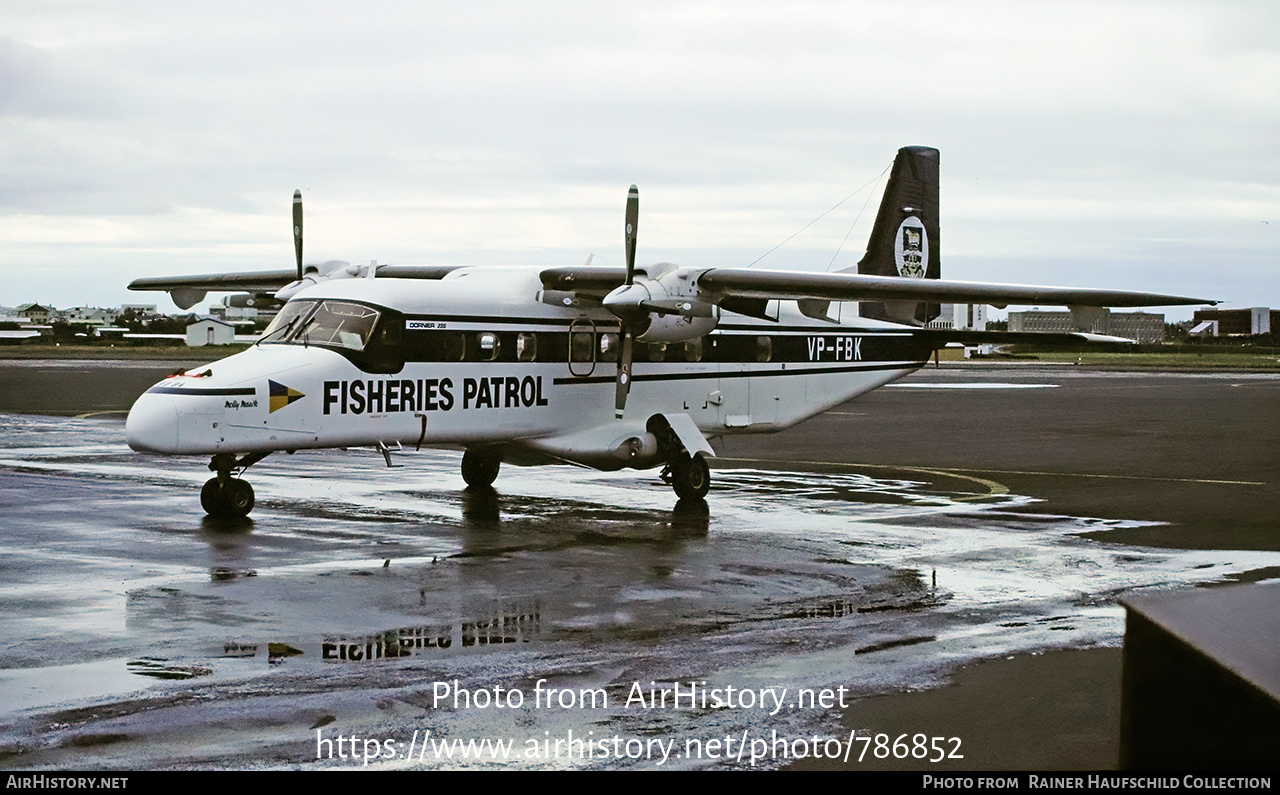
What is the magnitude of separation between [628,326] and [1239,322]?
175 meters

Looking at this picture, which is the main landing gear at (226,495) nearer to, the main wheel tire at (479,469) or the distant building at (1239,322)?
the main wheel tire at (479,469)

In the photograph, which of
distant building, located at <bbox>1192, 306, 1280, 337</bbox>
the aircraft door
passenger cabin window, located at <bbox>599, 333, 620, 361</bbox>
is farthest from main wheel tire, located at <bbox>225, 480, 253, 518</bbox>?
distant building, located at <bbox>1192, 306, 1280, 337</bbox>

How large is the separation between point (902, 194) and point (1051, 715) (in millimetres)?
17436

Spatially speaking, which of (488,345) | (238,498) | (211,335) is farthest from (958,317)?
(211,335)

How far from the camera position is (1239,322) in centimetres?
17650

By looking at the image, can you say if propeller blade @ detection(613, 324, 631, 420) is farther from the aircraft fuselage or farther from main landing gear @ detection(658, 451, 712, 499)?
main landing gear @ detection(658, 451, 712, 499)

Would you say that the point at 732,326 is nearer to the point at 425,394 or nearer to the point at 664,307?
the point at 664,307

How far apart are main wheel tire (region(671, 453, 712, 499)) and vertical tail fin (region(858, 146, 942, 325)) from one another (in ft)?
18.2

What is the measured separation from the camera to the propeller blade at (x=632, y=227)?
18.9m

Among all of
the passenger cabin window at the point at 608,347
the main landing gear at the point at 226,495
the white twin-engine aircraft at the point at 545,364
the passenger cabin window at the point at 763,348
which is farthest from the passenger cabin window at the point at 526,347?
the passenger cabin window at the point at 763,348

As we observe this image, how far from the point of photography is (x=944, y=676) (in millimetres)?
9266

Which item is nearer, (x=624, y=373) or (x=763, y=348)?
(x=624, y=373)

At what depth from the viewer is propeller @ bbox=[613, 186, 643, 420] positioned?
1891cm

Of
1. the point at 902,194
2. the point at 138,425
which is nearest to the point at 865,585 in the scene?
the point at 138,425
